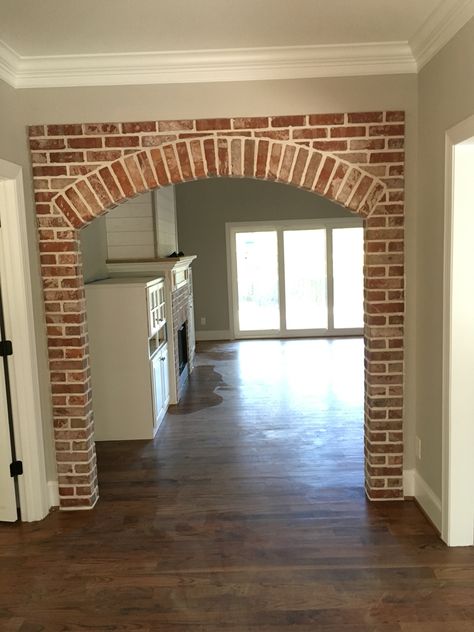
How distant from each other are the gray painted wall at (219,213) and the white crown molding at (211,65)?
6.21m

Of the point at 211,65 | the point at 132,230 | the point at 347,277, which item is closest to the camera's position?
the point at 211,65

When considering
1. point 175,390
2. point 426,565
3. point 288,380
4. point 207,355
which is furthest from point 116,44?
point 207,355

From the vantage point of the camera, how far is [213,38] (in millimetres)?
2844

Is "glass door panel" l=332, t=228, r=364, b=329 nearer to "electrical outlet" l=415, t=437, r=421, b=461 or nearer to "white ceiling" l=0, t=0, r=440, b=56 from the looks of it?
"electrical outlet" l=415, t=437, r=421, b=461

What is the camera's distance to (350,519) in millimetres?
3197

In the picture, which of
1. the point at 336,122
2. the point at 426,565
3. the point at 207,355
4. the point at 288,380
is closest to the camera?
the point at 426,565

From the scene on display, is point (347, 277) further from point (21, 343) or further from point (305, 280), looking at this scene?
point (21, 343)

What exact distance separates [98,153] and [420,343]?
2.20 m

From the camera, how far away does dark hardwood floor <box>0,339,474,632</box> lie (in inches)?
94.9

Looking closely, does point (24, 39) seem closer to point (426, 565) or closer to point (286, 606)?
point (286, 606)

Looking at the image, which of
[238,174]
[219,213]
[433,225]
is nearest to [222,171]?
[238,174]

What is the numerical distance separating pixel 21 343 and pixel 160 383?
2172 mm

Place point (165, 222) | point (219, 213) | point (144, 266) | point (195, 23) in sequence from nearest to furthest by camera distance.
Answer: point (195, 23) < point (144, 266) < point (165, 222) < point (219, 213)

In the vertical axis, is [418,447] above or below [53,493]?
above
